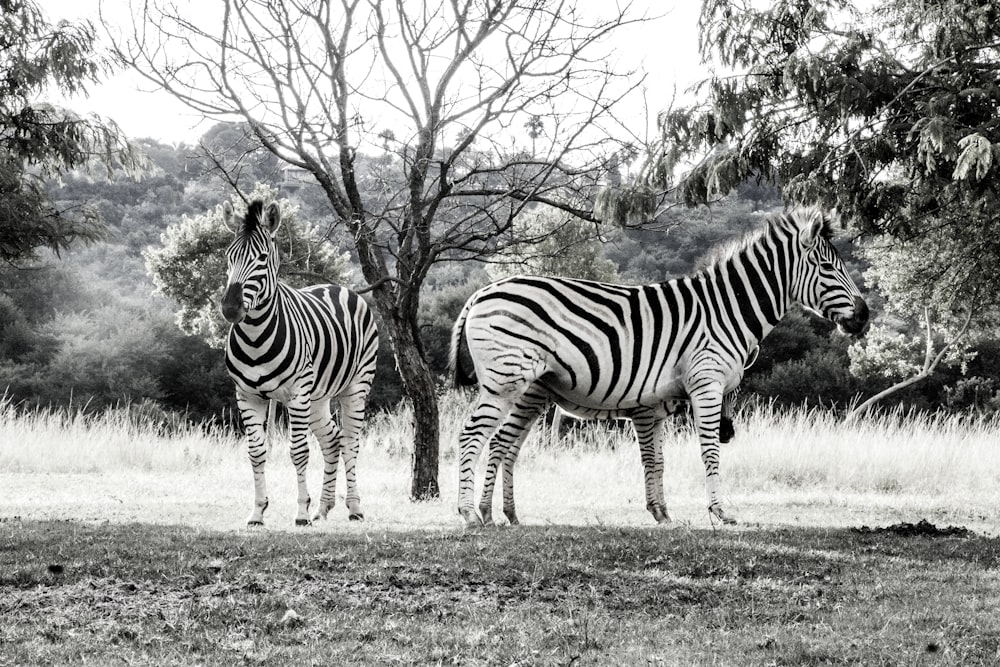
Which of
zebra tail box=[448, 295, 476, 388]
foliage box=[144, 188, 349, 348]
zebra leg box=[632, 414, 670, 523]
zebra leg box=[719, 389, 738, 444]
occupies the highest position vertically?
foliage box=[144, 188, 349, 348]

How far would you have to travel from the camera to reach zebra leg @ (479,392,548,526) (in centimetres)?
861

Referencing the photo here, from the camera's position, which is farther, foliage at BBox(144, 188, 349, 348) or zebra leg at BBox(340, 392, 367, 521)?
foliage at BBox(144, 188, 349, 348)

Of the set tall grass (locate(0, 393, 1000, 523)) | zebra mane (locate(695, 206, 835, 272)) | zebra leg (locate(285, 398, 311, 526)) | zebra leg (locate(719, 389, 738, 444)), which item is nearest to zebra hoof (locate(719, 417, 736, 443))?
zebra leg (locate(719, 389, 738, 444))

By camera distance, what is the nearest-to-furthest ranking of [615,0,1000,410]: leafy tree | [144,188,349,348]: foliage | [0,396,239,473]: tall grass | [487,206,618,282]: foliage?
[615,0,1000,410]: leafy tree, [0,396,239,473]: tall grass, [487,206,618,282]: foliage, [144,188,349,348]: foliage

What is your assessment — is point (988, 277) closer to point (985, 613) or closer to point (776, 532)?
point (776, 532)

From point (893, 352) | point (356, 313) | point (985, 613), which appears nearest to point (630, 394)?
point (356, 313)

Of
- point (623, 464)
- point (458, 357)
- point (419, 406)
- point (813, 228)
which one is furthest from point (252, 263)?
point (623, 464)

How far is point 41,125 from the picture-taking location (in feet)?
35.0

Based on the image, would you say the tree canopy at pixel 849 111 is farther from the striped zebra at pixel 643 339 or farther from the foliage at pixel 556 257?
the foliage at pixel 556 257

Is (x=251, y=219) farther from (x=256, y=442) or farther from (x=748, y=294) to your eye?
(x=748, y=294)

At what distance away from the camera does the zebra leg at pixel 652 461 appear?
29.1 ft

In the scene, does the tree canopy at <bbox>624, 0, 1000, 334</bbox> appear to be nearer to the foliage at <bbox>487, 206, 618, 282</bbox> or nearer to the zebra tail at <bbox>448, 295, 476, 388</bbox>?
the zebra tail at <bbox>448, 295, 476, 388</bbox>

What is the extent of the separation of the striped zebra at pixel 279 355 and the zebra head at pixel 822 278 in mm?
4328

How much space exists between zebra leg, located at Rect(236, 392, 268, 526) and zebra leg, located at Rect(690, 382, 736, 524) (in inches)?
147
